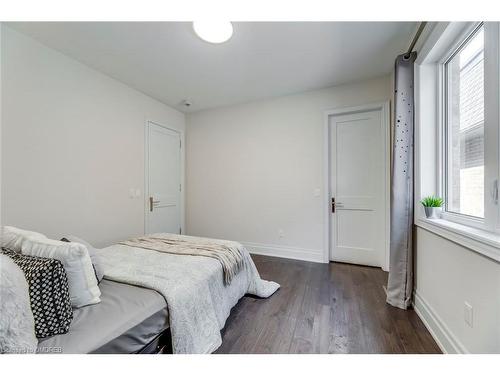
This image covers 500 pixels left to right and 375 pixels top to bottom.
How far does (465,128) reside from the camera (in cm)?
152

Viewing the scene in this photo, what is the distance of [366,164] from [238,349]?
8.74 feet

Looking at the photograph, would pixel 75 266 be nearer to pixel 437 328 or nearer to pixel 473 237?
pixel 473 237

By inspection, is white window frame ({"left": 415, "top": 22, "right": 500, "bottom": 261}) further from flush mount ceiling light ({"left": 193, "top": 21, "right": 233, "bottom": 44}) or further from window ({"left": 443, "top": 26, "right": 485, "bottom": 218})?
flush mount ceiling light ({"left": 193, "top": 21, "right": 233, "bottom": 44})

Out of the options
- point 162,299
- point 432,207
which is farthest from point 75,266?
point 432,207

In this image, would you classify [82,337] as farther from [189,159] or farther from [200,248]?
[189,159]

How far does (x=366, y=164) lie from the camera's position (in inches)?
114

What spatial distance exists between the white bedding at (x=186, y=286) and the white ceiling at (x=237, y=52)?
2.05 m

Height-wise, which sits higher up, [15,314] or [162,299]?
[15,314]

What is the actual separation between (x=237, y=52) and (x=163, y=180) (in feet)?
7.64

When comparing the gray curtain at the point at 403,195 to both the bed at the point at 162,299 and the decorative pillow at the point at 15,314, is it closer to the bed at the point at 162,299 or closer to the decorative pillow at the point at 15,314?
the bed at the point at 162,299

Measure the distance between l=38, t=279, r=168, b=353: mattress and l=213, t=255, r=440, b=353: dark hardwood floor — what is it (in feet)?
1.94

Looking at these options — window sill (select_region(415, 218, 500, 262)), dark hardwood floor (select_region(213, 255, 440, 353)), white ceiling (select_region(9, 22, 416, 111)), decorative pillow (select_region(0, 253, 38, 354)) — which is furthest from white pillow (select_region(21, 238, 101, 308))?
window sill (select_region(415, 218, 500, 262))
